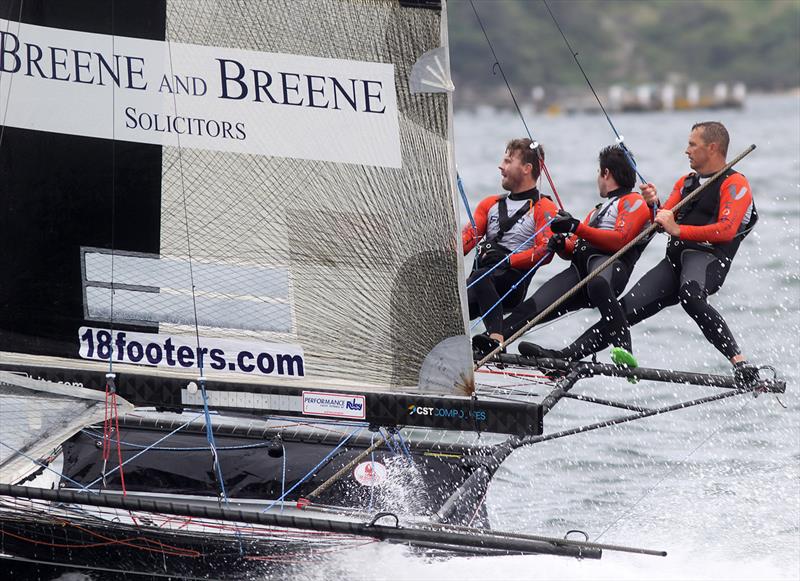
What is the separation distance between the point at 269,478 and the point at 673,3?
79.4 meters

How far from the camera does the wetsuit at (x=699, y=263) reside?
5.92 metres

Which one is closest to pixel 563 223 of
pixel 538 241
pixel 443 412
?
pixel 538 241

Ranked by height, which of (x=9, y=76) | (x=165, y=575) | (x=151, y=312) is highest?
(x=9, y=76)

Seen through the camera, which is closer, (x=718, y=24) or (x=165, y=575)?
(x=165, y=575)

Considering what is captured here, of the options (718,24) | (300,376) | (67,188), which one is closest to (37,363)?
(67,188)

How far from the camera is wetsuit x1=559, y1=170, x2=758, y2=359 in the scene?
19.4ft

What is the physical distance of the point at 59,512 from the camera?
5.27 metres

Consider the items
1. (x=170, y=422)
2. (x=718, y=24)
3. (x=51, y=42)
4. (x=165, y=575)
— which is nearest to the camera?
(x=51, y=42)

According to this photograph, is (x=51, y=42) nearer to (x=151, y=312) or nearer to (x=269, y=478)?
(x=151, y=312)

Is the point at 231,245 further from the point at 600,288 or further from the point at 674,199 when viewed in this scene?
the point at 674,199

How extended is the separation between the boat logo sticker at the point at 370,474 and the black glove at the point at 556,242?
128cm

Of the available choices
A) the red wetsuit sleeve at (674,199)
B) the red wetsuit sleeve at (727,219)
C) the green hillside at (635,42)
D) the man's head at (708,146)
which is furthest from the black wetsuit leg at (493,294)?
the green hillside at (635,42)

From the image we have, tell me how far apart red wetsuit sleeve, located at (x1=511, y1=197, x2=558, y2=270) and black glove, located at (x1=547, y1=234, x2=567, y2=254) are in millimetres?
32

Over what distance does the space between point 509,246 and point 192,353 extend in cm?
189
